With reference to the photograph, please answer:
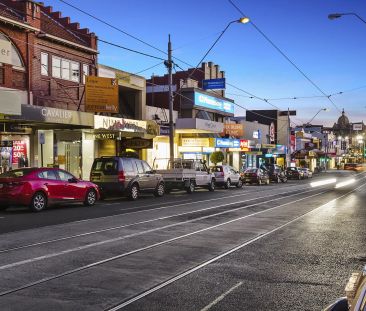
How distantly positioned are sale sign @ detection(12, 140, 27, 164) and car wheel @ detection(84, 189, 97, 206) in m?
6.68

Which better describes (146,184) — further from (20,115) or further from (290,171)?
(290,171)

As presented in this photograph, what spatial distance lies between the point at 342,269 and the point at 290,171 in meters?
47.6

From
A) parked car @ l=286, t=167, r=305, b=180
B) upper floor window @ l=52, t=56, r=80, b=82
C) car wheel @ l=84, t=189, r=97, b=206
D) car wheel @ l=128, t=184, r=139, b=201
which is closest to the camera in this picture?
car wheel @ l=84, t=189, r=97, b=206

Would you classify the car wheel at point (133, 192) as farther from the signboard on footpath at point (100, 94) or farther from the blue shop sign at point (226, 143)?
the blue shop sign at point (226, 143)

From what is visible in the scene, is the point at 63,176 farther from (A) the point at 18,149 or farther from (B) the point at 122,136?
(B) the point at 122,136

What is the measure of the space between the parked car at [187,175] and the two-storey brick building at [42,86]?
16.7ft

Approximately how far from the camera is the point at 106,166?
72.7 ft

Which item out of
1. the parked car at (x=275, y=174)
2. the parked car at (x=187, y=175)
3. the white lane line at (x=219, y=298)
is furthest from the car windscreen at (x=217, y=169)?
the white lane line at (x=219, y=298)

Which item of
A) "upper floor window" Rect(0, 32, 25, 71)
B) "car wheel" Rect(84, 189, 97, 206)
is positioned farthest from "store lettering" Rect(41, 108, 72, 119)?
"car wheel" Rect(84, 189, 97, 206)

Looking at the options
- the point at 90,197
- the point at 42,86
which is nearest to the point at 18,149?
the point at 42,86

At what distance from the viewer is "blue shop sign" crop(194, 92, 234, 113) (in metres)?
43.0

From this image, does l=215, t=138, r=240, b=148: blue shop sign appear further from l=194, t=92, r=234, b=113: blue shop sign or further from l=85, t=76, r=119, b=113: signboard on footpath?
l=85, t=76, r=119, b=113: signboard on footpath

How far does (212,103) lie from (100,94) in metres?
20.3

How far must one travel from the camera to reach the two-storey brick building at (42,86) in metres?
23.0
